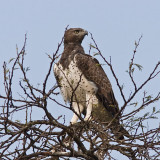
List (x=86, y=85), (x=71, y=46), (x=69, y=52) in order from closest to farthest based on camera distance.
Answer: (x=86, y=85), (x=69, y=52), (x=71, y=46)

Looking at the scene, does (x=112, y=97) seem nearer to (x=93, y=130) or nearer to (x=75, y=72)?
(x=75, y=72)

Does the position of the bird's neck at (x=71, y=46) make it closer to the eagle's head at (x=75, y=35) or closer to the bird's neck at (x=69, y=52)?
the bird's neck at (x=69, y=52)

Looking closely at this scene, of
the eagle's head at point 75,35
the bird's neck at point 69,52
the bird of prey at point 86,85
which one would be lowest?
the bird of prey at point 86,85

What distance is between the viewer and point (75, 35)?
29.2ft

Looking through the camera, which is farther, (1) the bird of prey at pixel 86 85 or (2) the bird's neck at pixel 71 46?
(2) the bird's neck at pixel 71 46

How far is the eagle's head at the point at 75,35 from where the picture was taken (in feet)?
29.1

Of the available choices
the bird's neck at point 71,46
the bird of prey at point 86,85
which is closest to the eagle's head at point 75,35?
the bird's neck at point 71,46

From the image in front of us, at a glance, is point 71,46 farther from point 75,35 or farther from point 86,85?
point 86,85

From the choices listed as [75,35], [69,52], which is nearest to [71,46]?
[69,52]

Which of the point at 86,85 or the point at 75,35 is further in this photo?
the point at 75,35

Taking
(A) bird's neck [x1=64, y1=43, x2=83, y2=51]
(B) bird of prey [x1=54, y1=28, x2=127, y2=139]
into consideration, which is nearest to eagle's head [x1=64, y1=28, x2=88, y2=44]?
(A) bird's neck [x1=64, y1=43, x2=83, y2=51]

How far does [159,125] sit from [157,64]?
1.21 m

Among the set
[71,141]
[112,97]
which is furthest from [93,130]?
[112,97]

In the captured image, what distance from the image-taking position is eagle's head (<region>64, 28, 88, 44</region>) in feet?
29.1
